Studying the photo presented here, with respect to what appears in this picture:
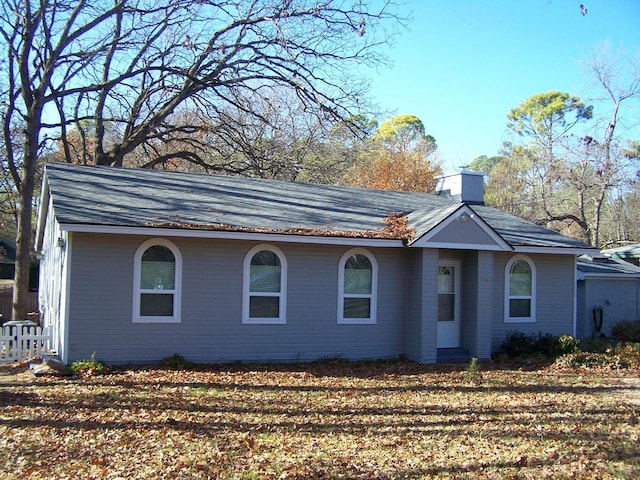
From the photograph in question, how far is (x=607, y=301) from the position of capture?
18.6m

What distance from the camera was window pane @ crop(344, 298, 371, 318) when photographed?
13.9 metres

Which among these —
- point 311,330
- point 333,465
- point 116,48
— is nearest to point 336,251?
point 311,330

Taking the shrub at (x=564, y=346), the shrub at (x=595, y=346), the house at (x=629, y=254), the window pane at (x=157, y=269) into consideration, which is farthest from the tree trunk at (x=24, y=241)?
the house at (x=629, y=254)

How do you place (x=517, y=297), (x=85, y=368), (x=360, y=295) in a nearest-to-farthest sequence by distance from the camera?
(x=85, y=368) → (x=360, y=295) → (x=517, y=297)

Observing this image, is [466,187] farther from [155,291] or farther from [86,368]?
[86,368]

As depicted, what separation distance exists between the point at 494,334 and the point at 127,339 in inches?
343

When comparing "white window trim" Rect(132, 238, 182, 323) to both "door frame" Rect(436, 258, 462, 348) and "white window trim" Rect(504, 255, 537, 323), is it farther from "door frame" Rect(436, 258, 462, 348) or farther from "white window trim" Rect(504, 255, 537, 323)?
"white window trim" Rect(504, 255, 537, 323)

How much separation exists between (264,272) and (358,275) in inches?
87.3

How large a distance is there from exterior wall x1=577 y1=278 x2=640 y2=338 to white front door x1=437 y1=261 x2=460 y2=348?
211 inches

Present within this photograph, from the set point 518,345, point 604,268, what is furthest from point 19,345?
point 604,268

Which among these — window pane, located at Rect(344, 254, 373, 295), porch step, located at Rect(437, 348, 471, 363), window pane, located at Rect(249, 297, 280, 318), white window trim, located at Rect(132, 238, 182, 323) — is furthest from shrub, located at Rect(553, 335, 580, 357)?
white window trim, located at Rect(132, 238, 182, 323)

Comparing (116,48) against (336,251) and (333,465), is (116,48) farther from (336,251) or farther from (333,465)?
(333,465)

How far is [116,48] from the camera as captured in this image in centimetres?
2194

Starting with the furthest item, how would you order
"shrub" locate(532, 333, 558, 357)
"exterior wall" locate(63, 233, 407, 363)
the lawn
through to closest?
"shrub" locate(532, 333, 558, 357)
"exterior wall" locate(63, 233, 407, 363)
the lawn
